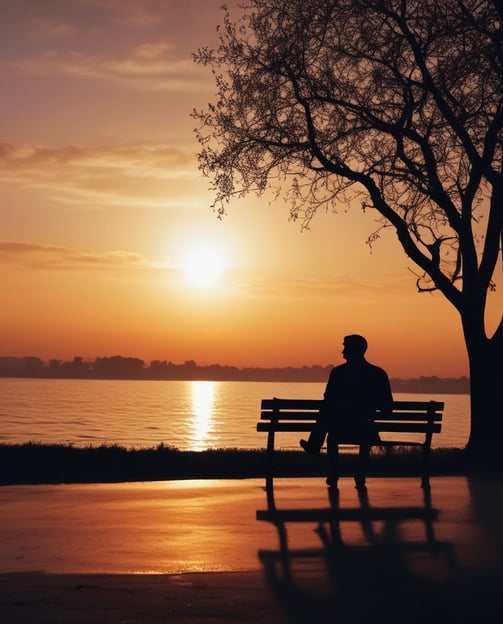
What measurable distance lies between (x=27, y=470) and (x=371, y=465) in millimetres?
5754

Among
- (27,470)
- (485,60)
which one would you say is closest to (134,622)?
(27,470)

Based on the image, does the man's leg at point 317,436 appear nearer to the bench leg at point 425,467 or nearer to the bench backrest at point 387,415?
the bench backrest at point 387,415

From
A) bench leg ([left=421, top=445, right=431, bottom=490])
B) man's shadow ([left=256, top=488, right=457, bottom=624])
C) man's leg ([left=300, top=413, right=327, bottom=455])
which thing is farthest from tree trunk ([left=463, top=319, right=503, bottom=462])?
man's shadow ([left=256, top=488, right=457, bottom=624])

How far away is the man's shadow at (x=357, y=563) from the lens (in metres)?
7.12

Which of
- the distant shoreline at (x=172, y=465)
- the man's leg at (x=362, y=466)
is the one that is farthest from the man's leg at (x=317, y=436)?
the distant shoreline at (x=172, y=465)

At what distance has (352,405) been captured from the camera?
1466 centimetres

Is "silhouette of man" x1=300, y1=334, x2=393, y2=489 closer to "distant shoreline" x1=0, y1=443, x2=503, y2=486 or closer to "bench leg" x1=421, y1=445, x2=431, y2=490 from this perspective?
"bench leg" x1=421, y1=445, x2=431, y2=490

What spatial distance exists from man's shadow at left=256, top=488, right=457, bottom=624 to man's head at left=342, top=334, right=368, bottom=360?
8.70ft

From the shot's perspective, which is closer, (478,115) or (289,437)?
(478,115)

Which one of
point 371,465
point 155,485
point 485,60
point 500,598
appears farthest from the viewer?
point 485,60

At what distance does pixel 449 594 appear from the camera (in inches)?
297

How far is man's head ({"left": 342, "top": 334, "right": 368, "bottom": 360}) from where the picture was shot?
48.4ft

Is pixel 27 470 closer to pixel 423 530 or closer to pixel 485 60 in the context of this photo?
pixel 423 530

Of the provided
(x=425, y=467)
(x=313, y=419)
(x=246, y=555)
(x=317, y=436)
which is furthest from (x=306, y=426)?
(x=246, y=555)
